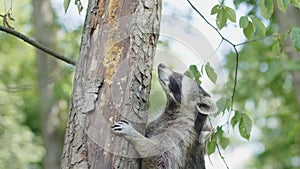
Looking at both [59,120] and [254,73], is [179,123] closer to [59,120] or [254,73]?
[59,120]

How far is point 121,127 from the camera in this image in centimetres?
315

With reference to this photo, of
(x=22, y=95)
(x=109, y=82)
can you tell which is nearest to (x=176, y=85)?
(x=109, y=82)

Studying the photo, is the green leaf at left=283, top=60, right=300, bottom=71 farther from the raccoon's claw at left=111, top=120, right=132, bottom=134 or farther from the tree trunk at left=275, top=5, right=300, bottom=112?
the raccoon's claw at left=111, top=120, right=132, bottom=134

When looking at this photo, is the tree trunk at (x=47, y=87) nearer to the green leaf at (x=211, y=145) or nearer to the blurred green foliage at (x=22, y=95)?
the blurred green foliage at (x=22, y=95)

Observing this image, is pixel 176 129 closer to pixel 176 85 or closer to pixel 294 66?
pixel 176 85

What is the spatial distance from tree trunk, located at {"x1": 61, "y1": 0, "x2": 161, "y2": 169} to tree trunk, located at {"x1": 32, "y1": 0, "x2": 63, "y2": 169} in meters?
5.68

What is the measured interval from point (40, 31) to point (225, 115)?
20.6 feet

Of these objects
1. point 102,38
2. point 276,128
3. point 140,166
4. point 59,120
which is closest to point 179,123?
point 140,166

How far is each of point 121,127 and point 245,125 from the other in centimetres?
111

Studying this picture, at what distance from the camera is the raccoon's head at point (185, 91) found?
14.1 feet

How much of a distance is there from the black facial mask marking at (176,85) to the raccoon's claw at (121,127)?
119 centimetres

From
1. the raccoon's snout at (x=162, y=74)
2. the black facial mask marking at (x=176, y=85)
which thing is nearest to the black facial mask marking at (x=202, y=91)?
the black facial mask marking at (x=176, y=85)

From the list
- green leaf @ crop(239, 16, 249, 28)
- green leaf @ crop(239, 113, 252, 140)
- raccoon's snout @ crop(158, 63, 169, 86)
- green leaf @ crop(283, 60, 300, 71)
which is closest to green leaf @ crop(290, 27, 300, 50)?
green leaf @ crop(239, 16, 249, 28)

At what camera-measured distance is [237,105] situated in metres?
11.0
